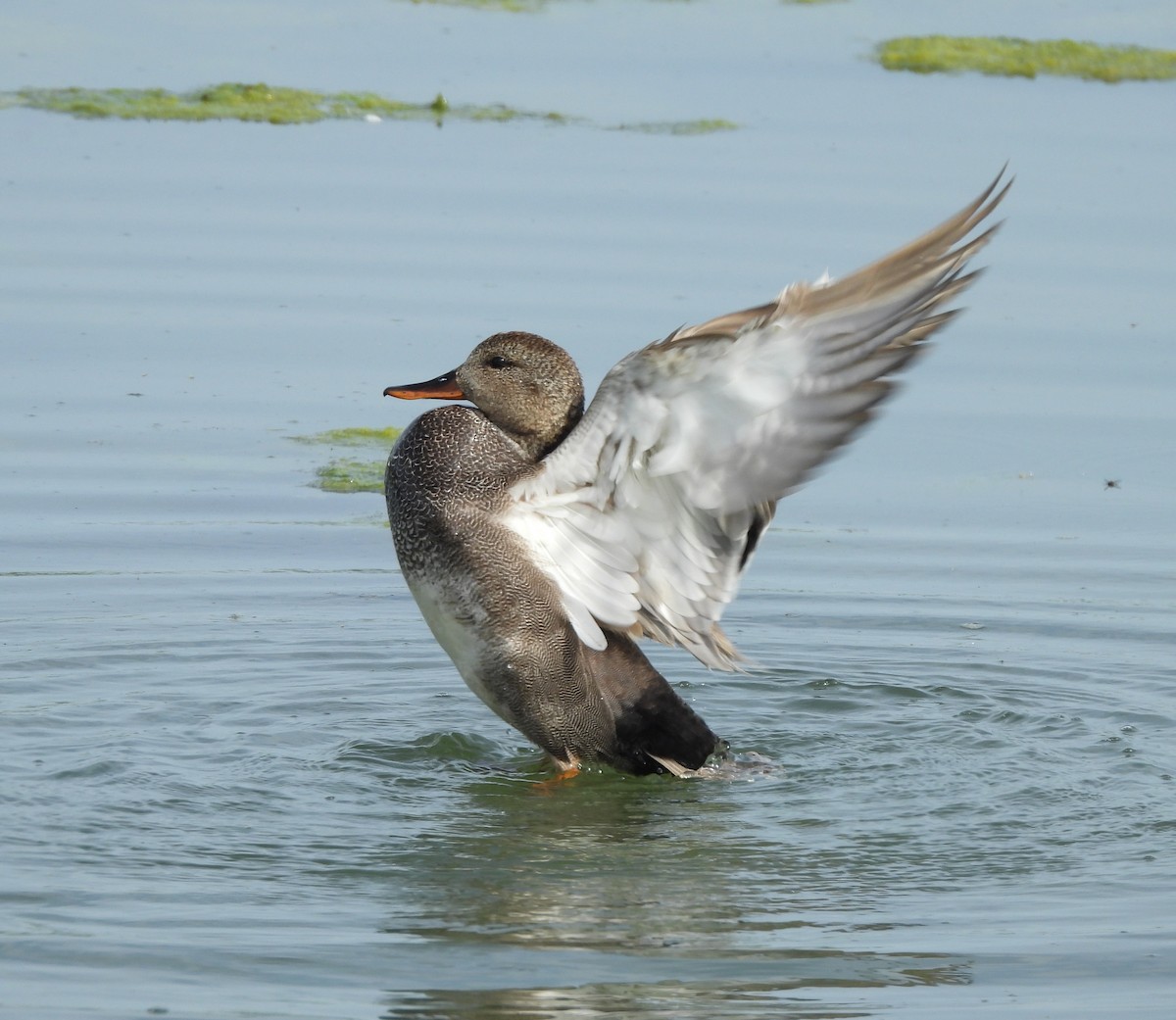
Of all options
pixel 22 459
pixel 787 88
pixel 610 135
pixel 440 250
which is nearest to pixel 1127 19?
pixel 787 88

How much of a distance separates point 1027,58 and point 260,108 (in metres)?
6.07

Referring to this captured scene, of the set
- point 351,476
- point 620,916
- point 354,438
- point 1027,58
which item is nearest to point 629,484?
point 620,916

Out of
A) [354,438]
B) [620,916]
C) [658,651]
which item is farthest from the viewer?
[354,438]

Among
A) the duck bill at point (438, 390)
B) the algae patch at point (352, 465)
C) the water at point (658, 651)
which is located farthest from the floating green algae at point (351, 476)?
the duck bill at point (438, 390)

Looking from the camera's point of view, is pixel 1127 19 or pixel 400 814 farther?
pixel 1127 19

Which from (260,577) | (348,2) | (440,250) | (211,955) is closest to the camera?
(211,955)

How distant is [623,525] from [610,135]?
790 cm

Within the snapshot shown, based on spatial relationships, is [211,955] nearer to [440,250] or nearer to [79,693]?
[79,693]

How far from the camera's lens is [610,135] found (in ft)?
44.1

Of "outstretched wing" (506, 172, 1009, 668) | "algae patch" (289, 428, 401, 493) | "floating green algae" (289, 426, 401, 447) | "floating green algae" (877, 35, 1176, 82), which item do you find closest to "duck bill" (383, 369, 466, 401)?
"outstretched wing" (506, 172, 1009, 668)

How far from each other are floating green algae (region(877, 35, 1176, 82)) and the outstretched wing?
10490mm

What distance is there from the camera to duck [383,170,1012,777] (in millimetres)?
5266

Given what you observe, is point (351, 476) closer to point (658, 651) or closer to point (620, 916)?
point (658, 651)

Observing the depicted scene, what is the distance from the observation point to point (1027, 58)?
1627cm
